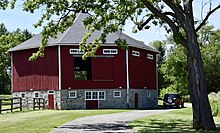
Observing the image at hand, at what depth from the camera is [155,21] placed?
2180cm

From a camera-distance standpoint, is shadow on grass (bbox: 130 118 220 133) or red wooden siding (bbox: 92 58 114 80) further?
red wooden siding (bbox: 92 58 114 80)

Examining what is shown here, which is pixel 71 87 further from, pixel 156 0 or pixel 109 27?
pixel 156 0

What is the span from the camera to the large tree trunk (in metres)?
17.2

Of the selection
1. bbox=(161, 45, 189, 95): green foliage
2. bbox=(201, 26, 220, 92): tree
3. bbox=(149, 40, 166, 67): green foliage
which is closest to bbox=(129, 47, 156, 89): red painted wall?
bbox=(161, 45, 189, 95): green foliage

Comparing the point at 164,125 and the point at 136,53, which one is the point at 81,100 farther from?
the point at 164,125

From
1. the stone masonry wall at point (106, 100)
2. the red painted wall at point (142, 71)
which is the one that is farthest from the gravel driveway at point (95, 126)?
the red painted wall at point (142, 71)

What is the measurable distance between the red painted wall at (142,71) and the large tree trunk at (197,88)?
25.8m

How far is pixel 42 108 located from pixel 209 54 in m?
29.3

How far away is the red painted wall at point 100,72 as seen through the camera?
136ft

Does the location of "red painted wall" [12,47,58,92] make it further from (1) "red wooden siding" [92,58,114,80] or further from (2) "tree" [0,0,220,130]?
(2) "tree" [0,0,220,130]

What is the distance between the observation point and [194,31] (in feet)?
58.8

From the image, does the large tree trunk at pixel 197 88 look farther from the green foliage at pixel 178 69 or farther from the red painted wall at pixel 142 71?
the green foliage at pixel 178 69

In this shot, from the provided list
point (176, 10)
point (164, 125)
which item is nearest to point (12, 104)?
point (164, 125)

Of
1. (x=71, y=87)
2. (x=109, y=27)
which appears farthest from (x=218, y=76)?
(x=109, y=27)
